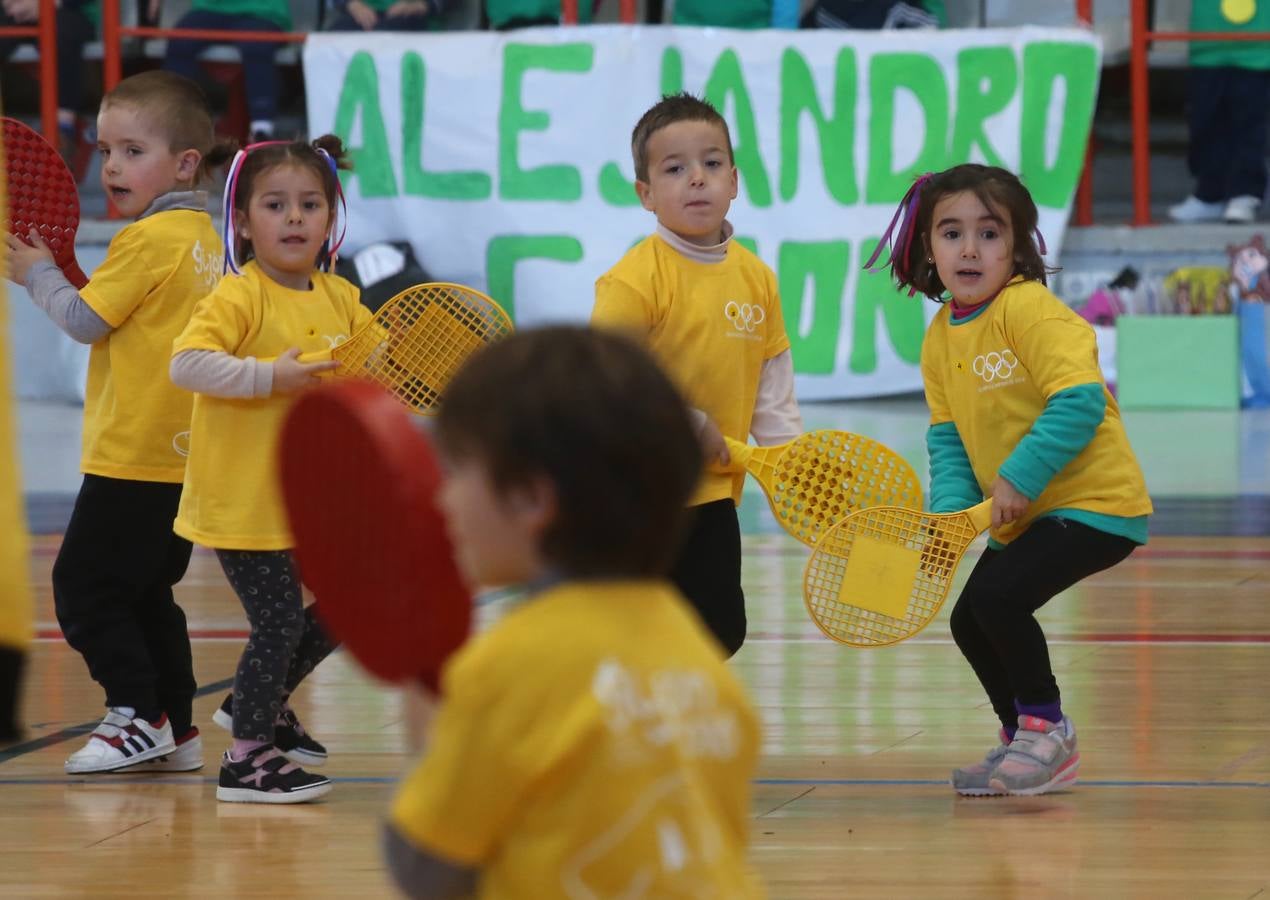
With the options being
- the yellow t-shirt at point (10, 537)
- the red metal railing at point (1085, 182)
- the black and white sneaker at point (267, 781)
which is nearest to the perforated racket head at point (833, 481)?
the black and white sneaker at point (267, 781)

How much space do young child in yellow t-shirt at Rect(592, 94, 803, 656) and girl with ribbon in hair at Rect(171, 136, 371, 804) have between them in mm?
475

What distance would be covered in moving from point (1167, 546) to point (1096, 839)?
119 inches

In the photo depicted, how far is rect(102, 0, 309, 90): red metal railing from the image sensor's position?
364 inches

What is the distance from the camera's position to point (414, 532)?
1218 millimetres

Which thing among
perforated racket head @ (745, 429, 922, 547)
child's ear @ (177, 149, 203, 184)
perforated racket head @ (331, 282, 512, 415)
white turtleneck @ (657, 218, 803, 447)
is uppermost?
child's ear @ (177, 149, 203, 184)

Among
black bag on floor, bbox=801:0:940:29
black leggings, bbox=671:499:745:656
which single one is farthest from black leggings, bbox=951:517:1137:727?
black bag on floor, bbox=801:0:940:29

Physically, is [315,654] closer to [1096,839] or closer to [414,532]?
[1096,839]

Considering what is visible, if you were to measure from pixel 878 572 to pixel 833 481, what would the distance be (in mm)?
188

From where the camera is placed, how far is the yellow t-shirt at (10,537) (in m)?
1.16

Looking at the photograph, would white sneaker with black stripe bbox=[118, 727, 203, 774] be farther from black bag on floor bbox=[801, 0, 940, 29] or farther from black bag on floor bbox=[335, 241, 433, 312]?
black bag on floor bbox=[801, 0, 940, 29]

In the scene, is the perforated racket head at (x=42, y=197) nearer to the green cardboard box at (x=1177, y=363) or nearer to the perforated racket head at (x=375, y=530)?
the perforated racket head at (x=375, y=530)

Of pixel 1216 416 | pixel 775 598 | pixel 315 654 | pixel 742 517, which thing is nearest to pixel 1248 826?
pixel 315 654

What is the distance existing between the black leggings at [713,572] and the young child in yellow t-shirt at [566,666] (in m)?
1.81

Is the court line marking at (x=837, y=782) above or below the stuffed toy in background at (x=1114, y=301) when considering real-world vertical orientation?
below
